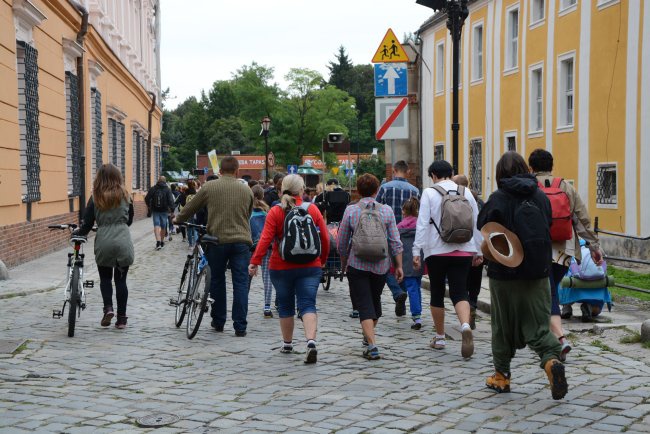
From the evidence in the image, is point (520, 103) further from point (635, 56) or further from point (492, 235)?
point (492, 235)

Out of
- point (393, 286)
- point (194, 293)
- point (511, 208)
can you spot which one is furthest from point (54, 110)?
point (511, 208)

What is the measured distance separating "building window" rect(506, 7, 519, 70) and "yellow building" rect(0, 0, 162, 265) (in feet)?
39.0

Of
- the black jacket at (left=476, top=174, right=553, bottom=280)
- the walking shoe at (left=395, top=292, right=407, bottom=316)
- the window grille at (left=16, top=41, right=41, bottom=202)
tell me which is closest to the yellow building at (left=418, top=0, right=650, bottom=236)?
the walking shoe at (left=395, top=292, right=407, bottom=316)

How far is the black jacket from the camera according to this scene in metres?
6.30

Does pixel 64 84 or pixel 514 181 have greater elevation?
pixel 64 84

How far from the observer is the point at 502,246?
6.30 metres

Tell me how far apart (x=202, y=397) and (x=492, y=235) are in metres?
2.25

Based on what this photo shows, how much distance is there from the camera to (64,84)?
21344 millimetres

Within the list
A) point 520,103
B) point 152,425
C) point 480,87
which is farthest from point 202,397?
point 480,87

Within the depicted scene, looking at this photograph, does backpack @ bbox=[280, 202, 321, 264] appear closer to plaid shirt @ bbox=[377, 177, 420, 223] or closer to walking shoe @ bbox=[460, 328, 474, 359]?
walking shoe @ bbox=[460, 328, 474, 359]

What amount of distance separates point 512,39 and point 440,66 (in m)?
6.62

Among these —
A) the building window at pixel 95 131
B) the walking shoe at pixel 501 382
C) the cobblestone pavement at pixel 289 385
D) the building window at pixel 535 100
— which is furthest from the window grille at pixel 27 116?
the building window at pixel 535 100

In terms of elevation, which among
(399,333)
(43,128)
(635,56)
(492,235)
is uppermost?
(635,56)

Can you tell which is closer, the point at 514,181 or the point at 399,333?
the point at 514,181
